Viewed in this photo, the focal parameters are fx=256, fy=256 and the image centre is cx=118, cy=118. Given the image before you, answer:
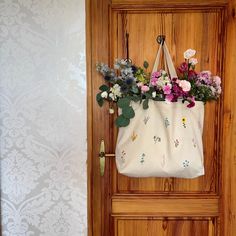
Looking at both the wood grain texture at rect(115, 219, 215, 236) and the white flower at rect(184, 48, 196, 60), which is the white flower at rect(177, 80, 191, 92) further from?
the wood grain texture at rect(115, 219, 215, 236)

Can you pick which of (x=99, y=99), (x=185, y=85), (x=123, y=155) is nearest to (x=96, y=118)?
(x=99, y=99)

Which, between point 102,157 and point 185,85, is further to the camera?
point 102,157

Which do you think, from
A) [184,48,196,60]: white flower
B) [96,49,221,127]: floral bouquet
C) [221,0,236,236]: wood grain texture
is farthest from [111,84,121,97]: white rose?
[221,0,236,236]: wood grain texture

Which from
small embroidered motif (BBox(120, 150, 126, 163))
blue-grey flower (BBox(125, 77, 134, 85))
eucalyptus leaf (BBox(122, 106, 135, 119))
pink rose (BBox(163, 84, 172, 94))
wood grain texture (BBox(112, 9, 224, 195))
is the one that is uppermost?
wood grain texture (BBox(112, 9, 224, 195))

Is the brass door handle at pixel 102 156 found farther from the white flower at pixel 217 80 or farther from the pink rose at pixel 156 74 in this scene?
the white flower at pixel 217 80

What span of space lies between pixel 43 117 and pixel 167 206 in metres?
0.74

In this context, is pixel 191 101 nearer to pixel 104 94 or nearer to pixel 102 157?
pixel 104 94

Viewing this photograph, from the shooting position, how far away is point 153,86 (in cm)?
111

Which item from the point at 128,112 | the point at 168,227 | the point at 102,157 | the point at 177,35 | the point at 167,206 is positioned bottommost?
the point at 168,227

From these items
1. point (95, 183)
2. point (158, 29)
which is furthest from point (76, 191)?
point (158, 29)

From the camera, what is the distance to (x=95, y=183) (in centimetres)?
125

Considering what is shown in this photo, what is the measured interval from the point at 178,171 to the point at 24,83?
2.65 ft

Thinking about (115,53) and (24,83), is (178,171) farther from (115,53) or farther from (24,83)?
(24,83)

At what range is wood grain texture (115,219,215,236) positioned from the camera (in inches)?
50.1
